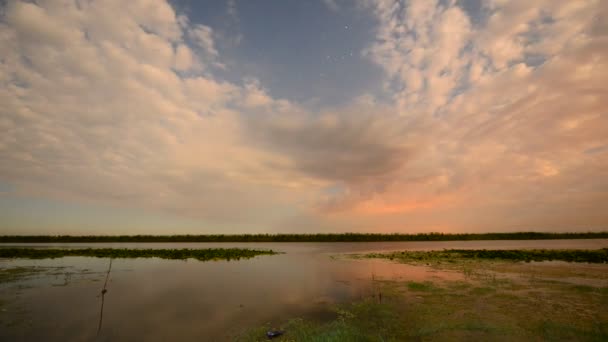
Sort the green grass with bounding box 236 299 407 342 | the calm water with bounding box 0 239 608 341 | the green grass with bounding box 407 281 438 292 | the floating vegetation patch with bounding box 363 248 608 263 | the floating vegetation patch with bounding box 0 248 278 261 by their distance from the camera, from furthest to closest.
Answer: the floating vegetation patch with bounding box 0 248 278 261
the floating vegetation patch with bounding box 363 248 608 263
the green grass with bounding box 407 281 438 292
the calm water with bounding box 0 239 608 341
the green grass with bounding box 236 299 407 342

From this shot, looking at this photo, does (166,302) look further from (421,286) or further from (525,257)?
(525,257)

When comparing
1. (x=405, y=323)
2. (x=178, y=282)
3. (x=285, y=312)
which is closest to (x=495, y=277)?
(x=405, y=323)

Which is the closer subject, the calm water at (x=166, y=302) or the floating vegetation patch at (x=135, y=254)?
the calm water at (x=166, y=302)

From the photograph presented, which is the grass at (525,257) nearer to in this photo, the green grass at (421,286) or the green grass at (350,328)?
the green grass at (421,286)

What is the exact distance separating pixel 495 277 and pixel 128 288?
23.0 meters

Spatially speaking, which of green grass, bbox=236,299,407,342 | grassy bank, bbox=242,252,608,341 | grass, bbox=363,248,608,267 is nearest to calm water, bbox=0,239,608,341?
green grass, bbox=236,299,407,342

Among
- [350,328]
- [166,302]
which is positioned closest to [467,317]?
[350,328]

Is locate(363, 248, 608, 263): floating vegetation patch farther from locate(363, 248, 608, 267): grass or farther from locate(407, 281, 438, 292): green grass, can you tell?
locate(407, 281, 438, 292): green grass

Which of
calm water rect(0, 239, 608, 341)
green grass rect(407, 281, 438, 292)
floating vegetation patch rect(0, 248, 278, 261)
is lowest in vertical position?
calm water rect(0, 239, 608, 341)

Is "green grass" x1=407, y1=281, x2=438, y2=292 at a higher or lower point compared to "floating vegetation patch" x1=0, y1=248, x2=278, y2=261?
lower

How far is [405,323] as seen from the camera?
10094 millimetres

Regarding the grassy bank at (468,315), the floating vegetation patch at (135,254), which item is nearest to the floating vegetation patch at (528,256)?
the grassy bank at (468,315)

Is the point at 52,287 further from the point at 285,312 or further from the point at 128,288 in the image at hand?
the point at 285,312

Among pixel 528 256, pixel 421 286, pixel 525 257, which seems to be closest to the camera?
pixel 421 286
